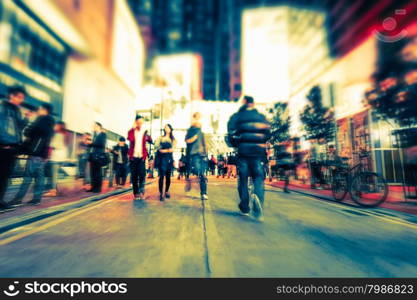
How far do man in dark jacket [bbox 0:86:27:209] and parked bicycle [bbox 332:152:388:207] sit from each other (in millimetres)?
6327

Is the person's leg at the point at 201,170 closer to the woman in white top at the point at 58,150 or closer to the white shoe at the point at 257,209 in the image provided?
the white shoe at the point at 257,209

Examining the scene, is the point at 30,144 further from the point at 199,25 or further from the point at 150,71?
the point at 199,25

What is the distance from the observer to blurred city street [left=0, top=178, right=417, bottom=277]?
5.67ft

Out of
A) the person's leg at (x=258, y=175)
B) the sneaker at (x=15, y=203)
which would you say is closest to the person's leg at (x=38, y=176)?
the sneaker at (x=15, y=203)

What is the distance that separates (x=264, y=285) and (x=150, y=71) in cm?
2616

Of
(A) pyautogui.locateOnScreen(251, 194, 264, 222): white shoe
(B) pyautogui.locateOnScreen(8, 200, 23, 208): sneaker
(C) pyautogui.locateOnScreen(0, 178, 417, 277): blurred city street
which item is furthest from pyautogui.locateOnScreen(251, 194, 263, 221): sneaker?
(B) pyautogui.locateOnScreen(8, 200, 23, 208): sneaker

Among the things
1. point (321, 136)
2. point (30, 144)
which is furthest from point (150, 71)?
point (30, 144)

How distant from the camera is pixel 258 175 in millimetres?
3582

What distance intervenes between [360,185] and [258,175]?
8.81 feet

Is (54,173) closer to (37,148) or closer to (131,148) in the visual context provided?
(37,148)

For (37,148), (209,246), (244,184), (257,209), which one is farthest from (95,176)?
(209,246)

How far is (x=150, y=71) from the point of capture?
25.1m

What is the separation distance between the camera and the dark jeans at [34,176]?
A: 425 cm

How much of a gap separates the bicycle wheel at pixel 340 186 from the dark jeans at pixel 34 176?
6.28m
